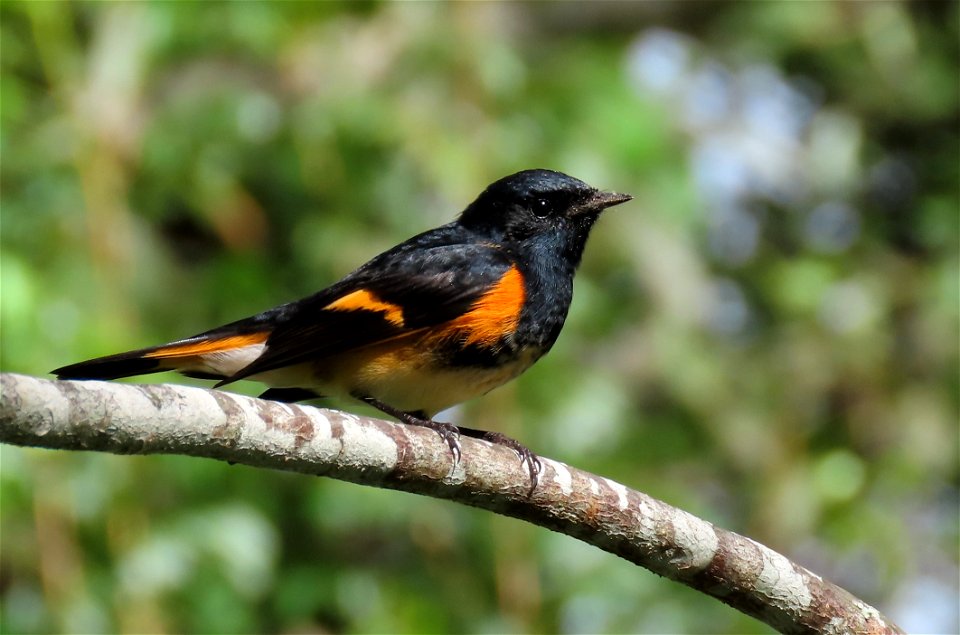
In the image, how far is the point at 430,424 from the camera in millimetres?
3223

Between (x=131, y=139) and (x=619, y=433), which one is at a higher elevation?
(x=131, y=139)

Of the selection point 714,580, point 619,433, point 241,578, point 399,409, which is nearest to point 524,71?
point 619,433

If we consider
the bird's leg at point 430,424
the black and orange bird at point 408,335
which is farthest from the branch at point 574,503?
the black and orange bird at point 408,335

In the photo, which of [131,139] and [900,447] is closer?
[131,139]

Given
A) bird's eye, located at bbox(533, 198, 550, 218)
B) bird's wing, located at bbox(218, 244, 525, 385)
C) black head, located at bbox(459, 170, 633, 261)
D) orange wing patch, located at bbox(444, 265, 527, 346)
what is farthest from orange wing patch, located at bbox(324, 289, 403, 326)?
bird's eye, located at bbox(533, 198, 550, 218)

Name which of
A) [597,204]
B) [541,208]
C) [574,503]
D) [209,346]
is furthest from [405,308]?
[574,503]

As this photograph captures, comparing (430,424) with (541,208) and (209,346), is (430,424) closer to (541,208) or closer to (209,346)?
(209,346)

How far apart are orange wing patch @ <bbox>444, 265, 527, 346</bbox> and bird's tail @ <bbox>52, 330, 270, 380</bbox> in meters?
0.64

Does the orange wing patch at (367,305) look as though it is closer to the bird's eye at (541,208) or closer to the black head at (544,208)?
the black head at (544,208)

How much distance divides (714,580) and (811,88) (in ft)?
18.5

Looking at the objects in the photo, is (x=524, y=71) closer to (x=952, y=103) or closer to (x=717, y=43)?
(x=717, y=43)

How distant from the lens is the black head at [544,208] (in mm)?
4145

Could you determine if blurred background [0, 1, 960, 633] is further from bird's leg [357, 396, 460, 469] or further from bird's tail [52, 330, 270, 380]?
bird's leg [357, 396, 460, 469]

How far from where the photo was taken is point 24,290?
3.92 m
